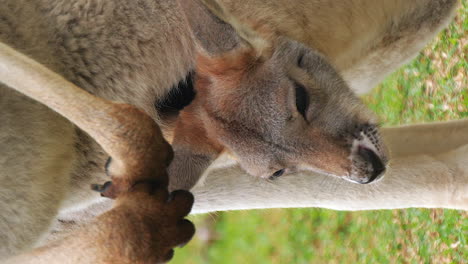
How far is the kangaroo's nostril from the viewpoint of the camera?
2.25 metres

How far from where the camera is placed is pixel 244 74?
2326 mm

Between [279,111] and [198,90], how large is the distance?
380mm

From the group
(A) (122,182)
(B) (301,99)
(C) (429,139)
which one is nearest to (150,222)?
(A) (122,182)

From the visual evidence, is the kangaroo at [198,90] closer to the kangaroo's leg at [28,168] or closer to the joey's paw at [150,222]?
the kangaroo's leg at [28,168]

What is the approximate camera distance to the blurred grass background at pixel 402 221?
3.91m

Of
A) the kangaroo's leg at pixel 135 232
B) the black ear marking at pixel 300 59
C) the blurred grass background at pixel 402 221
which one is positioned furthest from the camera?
the blurred grass background at pixel 402 221

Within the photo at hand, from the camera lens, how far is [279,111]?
221 centimetres

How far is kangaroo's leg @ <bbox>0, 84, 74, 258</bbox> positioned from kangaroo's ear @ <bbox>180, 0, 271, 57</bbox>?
23.0 inches

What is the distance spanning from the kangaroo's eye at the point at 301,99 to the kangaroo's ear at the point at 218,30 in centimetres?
21

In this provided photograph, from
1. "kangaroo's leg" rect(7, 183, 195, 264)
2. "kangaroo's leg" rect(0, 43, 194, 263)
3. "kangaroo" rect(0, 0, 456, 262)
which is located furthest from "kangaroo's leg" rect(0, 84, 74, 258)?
"kangaroo's leg" rect(7, 183, 195, 264)

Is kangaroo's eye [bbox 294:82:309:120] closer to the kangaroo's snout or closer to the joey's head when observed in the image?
the joey's head

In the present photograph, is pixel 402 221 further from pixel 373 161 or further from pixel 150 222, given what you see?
pixel 150 222

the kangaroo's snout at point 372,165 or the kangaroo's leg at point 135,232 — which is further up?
the kangaroo's leg at point 135,232

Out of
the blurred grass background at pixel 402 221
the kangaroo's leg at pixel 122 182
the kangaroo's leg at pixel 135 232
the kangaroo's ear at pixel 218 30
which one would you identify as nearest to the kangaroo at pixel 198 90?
the kangaroo's ear at pixel 218 30
